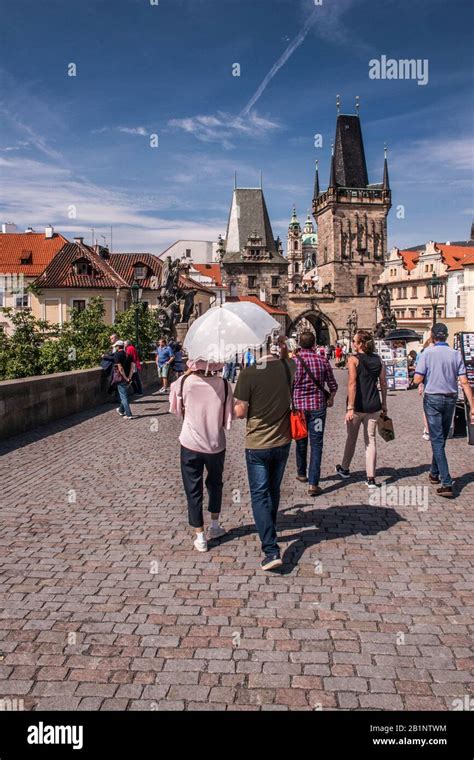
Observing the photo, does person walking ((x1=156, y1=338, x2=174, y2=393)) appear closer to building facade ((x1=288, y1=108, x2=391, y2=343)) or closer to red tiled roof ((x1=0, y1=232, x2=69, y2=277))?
red tiled roof ((x1=0, y1=232, x2=69, y2=277))

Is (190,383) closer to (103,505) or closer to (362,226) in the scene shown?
(103,505)

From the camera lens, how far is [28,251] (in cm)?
5109

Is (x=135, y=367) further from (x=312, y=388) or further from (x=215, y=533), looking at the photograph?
(x=215, y=533)

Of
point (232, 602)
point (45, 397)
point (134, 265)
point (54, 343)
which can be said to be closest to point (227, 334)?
point (232, 602)

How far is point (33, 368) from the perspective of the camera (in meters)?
18.0

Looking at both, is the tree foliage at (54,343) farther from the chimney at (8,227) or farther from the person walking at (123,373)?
the chimney at (8,227)

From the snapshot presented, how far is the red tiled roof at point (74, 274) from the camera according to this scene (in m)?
46.5

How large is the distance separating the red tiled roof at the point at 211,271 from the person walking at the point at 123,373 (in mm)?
61780

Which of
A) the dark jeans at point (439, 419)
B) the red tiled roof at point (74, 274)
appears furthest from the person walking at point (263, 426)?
the red tiled roof at point (74, 274)

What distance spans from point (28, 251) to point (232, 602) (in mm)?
51479
